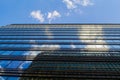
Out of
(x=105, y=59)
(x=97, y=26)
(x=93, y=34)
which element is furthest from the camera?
(x=97, y=26)

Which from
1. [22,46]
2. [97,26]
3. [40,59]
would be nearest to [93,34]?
[97,26]

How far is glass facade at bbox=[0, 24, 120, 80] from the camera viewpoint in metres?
18.6

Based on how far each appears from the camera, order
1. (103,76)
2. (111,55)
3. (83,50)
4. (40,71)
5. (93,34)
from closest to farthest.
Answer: (103,76) → (40,71) → (111,55) → (83,50) → (93,34)

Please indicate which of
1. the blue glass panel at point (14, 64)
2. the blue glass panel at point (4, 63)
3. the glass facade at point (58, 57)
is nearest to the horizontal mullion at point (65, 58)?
the glass facade at point (58, 57)

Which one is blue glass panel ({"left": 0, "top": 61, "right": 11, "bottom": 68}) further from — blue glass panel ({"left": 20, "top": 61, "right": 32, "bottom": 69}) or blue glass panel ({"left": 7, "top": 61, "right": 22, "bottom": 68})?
blue glass panel ({"left": 20, "top": 61, "right": 32, "bottom": 69})

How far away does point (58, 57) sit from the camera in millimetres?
23188

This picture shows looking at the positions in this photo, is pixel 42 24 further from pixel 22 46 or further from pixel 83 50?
pixel 83 50

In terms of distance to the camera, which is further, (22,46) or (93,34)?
(93,34)

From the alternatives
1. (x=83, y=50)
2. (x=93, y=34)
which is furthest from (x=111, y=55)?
(x=93, y=34)

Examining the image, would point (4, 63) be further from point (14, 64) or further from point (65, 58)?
point (65, 58)

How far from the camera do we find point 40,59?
75.0 feet

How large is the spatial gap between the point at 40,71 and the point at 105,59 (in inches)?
279

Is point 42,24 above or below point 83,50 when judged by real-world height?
above

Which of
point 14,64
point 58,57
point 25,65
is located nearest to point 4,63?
point 14,64
